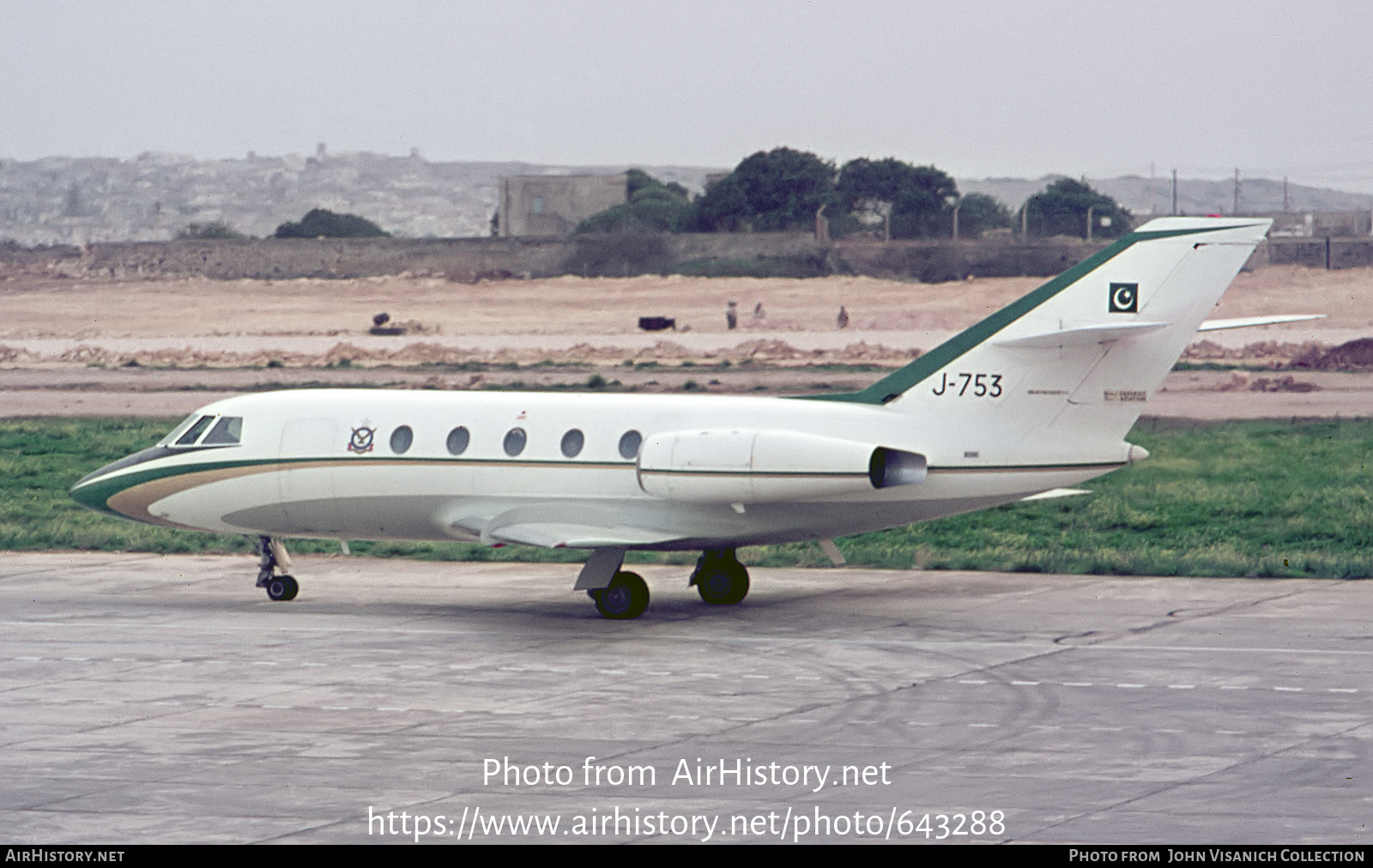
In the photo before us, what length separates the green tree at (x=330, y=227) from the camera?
472ft

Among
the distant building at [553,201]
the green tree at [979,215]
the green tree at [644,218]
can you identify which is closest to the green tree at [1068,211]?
the green tree at [979,215]

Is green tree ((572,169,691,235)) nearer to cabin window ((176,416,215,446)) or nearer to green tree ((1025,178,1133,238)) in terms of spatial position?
green tree ((1025,178,1133,238))

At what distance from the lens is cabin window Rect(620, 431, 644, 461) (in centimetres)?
2292

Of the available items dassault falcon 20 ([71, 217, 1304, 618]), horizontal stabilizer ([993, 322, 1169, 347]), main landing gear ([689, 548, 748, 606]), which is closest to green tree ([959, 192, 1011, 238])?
main landing gear ([689, 548, 748, 606])

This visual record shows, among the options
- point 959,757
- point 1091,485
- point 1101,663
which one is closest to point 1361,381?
point 1091,485

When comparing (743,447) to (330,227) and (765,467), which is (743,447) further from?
(330,227)

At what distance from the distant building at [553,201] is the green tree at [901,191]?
32.8 metres

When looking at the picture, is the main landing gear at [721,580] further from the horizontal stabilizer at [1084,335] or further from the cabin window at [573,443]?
the horizontal stabilizer at [1084,335]

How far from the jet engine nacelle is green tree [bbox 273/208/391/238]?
4889 inches

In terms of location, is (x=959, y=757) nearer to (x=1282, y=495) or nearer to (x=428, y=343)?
(x=1282, y=495)

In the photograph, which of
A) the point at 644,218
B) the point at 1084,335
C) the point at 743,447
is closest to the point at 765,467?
the point at 743,447

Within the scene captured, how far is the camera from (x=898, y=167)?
12144 cm

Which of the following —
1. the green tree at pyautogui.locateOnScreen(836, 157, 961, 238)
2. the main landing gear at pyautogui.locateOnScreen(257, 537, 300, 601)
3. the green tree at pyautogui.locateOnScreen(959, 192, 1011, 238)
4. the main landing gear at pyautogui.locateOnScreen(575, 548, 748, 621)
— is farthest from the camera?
the green tree at pyautogui.locateOnScreen(959, 192, 1011, 238)

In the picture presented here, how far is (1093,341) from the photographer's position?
850 inches
